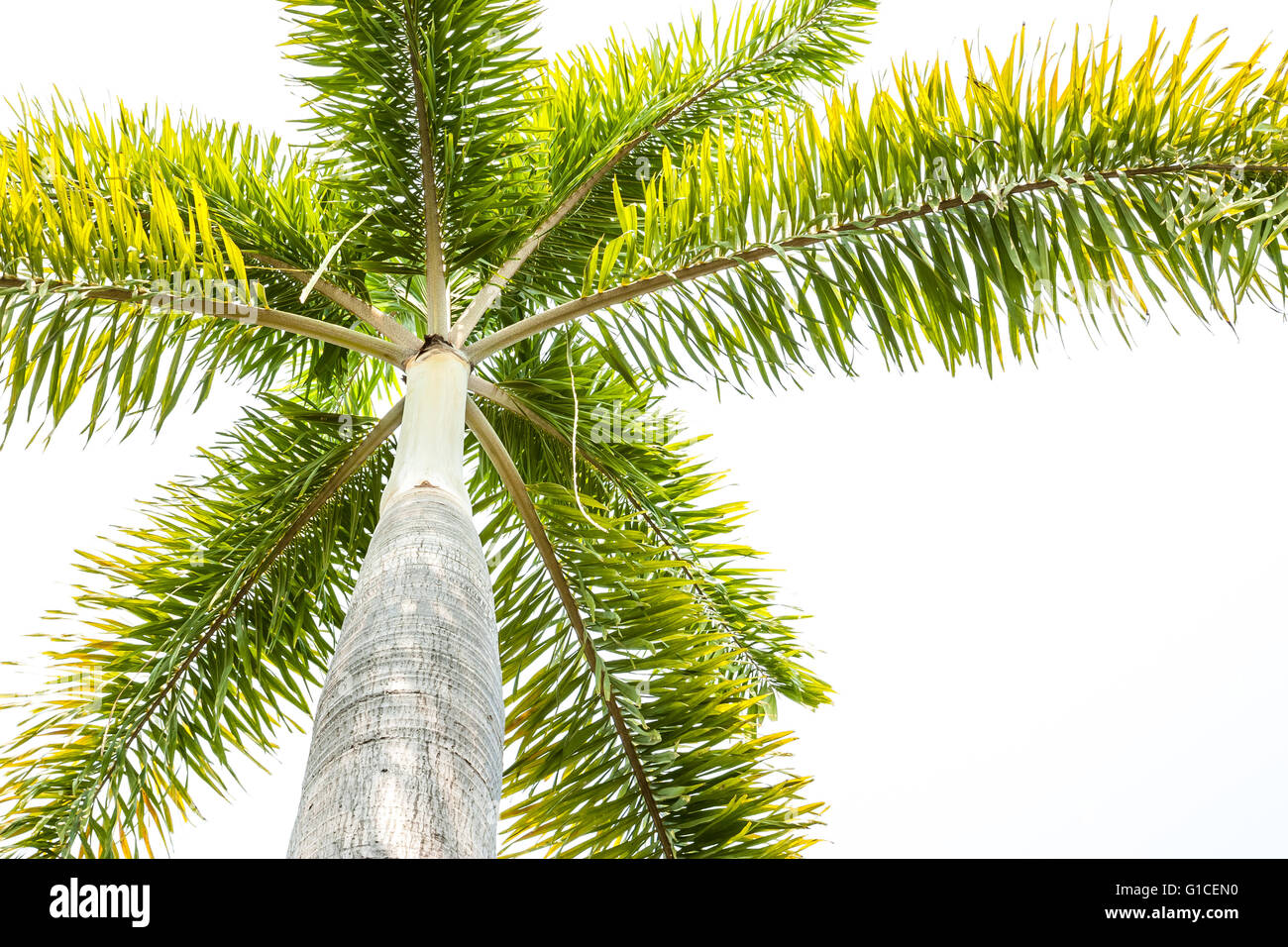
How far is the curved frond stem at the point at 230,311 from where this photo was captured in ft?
10.0

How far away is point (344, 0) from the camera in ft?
11.7

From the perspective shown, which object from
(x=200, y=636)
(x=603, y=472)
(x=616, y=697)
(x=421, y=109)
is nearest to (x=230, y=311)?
(x=421, y=109)

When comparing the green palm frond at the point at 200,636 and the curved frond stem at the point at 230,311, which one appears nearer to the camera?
the curved frond stem at the point at 230,311

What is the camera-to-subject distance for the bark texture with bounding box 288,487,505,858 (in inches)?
82.7

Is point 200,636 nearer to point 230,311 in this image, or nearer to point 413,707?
point 230,311

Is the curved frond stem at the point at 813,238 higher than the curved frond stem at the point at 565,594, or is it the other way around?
the curved frond stem at the point at 813,238

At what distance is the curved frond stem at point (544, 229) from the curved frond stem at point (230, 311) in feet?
0.91

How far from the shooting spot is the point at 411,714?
7.67ft

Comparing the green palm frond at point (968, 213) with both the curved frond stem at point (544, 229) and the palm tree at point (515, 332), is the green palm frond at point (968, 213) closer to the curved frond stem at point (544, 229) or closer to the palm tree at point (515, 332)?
the palm tree at point (515, 332)

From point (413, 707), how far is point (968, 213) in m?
2.15

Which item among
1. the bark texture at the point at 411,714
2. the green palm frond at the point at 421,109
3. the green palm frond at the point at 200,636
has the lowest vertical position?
the bark texture at the point at 411,714

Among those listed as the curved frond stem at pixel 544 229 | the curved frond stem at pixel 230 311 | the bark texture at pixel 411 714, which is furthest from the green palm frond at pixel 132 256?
the bark texture at pixel 411 714
